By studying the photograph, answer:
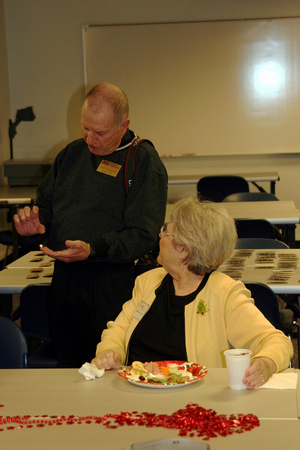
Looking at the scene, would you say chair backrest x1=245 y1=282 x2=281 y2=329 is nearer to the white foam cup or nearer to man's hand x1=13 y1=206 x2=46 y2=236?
man's hand x1=13 y1=206 x2=46 y2=236

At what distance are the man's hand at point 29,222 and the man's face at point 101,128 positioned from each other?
367 mm

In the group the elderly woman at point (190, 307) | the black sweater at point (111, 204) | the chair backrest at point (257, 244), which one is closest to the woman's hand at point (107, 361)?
the elderly woman at point (190, 307)

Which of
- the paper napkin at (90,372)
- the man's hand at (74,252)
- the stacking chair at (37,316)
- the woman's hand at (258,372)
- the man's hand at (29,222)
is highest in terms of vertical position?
the man's hand at (29,222)

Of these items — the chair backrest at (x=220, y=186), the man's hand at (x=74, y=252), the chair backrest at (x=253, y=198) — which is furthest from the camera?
the chair backrest at (x=220, y=186)

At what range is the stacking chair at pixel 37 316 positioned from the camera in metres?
3.26

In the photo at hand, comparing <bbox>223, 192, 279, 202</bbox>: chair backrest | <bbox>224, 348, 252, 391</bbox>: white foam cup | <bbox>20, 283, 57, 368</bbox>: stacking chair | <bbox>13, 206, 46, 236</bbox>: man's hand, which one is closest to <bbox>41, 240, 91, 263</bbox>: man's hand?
<bbox>13, 206, 46, 236</bbox>: man's hand

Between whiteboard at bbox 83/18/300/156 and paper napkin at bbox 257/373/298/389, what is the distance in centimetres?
656

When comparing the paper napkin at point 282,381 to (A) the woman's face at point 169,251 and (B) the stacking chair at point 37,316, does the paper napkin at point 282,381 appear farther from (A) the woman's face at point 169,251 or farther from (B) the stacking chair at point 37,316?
(B) the stacking chair at point 37,316

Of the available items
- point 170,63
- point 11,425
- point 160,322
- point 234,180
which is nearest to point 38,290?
point 160,322

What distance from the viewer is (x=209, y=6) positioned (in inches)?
324

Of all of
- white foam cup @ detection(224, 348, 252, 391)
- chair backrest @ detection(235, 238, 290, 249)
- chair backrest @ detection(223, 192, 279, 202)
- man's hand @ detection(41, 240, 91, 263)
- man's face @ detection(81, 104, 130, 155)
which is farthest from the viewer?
chair backrest @ detection(223, 192, 279, 202)

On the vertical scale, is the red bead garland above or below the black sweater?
below

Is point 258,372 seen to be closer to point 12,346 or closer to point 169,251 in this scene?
point 169,251

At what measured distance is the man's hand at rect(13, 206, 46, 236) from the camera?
291cm
